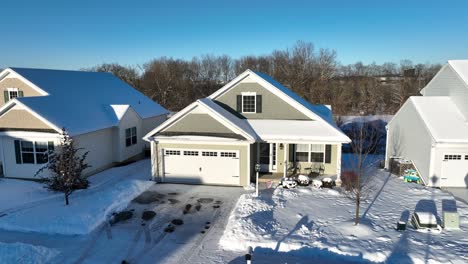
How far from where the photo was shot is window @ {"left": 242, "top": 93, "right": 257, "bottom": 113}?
1975 centimetres

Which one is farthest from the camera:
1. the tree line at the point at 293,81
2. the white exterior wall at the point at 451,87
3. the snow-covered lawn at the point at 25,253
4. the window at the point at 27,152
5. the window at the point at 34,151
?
the tree line at the point at 293,81

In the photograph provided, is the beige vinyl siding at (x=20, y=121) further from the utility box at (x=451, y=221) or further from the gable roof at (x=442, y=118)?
the gable roof at (x=442, y=118)

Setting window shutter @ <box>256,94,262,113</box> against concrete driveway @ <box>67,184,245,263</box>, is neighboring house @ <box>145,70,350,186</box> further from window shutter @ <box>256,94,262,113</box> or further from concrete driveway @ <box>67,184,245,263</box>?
concrete driveway @ <box>67,184,245,263</box>

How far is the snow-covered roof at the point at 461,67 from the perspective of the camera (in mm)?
19286

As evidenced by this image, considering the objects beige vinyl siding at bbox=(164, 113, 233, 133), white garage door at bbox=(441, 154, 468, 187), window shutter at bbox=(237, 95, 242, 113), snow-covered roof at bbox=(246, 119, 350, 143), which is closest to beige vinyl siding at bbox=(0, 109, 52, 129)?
beige vinyl siding at bbox=(164, 113, 233, 133)

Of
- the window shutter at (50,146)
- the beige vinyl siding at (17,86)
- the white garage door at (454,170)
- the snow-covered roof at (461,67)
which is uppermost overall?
the snow-covered roof at (461,67)

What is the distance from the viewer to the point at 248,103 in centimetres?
1986

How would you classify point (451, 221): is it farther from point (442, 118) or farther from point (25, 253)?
point (25, 253)

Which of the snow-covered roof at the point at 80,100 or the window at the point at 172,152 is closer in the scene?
the window at the point at 172,152

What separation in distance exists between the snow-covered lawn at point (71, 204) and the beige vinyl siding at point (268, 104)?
6883mm

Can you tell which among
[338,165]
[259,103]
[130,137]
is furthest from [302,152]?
[130,137]

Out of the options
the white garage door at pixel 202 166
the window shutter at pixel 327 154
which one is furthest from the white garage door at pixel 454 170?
the white garage door at pixel 202 166

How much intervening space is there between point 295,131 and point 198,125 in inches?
205

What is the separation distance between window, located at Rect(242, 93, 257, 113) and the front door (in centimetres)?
223
